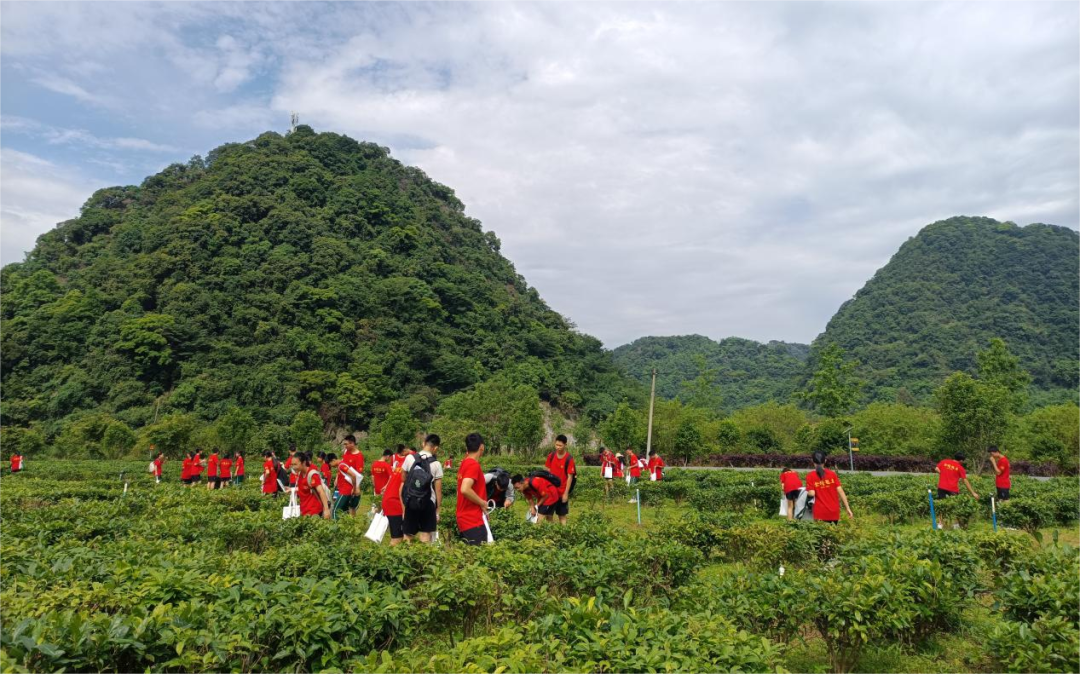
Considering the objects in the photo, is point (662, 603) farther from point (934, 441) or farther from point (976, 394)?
point (934, 441)

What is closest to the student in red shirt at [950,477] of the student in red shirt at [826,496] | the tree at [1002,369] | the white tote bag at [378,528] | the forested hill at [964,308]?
the student in red shirt at [826,496]

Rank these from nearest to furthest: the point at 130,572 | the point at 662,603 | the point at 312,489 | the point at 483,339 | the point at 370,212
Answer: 1. the point at 130,572
2. the point at 662,603
3. the point at 312,489
4. the point at 483,339
5. the point at 370,212

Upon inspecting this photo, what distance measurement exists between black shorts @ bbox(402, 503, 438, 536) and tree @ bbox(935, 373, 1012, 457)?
26919 millimetres

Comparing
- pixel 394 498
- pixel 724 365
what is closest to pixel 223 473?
pixel 394 498

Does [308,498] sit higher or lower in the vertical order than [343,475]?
lower

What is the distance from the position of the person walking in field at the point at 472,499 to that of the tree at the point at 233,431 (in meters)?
31.0

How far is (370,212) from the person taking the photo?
75.2 m

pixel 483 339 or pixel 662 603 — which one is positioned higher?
pixel 483 339

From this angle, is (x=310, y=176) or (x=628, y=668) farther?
(x=310, y=176)

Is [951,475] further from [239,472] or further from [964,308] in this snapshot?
[964,308]

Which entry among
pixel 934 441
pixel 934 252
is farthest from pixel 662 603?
pixel 934 252

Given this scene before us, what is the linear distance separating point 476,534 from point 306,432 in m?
33.2

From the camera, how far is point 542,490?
9.09 meters

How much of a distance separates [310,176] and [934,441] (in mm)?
72565
